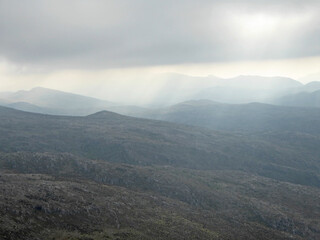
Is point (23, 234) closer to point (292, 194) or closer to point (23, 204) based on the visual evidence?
point (23, 204)

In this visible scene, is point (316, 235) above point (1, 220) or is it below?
below

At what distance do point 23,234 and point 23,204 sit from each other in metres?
16.9

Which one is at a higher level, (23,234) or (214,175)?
→ (23,234)

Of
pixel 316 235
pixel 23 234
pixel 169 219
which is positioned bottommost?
pixel 316 235

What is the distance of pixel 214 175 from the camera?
582 ft

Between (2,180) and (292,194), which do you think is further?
(292,194)

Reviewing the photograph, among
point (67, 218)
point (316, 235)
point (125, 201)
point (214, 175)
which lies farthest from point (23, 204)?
point (214, 175)

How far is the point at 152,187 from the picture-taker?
142 m

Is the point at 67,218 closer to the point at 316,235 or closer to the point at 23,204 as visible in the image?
the point at 23,204

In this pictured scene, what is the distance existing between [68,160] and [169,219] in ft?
264

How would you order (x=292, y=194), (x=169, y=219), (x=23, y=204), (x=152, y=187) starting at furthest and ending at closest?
1. (x=292, y=194)
2. (x=152, y=187)
3. (x=169, y=219)
4. (x=23, y=204)

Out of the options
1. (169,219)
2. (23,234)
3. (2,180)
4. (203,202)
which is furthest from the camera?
(203,202)

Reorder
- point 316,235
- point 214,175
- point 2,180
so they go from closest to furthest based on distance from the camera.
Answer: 1. point 2,180
2. point 316,235
3. point 214,175

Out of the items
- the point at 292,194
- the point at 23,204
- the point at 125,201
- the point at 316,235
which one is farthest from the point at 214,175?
the point at 23,204
